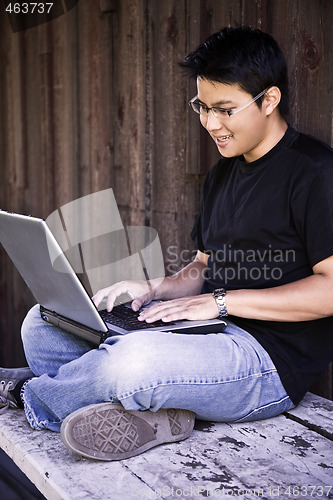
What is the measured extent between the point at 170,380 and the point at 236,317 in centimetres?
43

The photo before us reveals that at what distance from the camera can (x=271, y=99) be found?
203 cm

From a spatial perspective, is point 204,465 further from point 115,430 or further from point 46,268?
→ point 46,268

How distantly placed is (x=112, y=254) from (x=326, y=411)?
163cm

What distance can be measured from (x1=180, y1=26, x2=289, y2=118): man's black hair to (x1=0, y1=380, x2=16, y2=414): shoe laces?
1154mm

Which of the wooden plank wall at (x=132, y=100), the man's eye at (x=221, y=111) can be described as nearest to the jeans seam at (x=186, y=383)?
the wooden plank wall at (x=132, y=100)

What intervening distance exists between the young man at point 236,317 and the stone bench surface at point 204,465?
5 centimetres

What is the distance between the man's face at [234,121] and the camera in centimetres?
199

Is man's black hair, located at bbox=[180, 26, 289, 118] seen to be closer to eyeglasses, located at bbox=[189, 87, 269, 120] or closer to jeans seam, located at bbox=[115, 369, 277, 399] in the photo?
eyeglasses, located at bbox=[189, 87, 269, 120]

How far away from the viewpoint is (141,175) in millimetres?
3150

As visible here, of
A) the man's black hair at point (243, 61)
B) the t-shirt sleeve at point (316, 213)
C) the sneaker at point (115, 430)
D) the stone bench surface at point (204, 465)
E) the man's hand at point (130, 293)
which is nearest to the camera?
the stone bench surface at point (204, 465)

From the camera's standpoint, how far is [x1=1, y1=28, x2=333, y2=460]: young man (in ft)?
5.90

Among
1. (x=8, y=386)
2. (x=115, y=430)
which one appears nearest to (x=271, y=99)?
(x=115, y=430)

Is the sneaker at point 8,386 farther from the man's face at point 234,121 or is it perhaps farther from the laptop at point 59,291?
the man's face at point 234,121

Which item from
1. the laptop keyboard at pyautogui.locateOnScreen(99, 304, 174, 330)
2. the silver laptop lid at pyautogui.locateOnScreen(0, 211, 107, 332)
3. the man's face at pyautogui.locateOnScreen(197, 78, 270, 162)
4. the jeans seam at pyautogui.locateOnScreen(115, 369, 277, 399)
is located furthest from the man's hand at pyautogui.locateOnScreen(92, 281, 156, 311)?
the man's face at pyautogui.locateOnScreen(197, 78, 270, 162)
